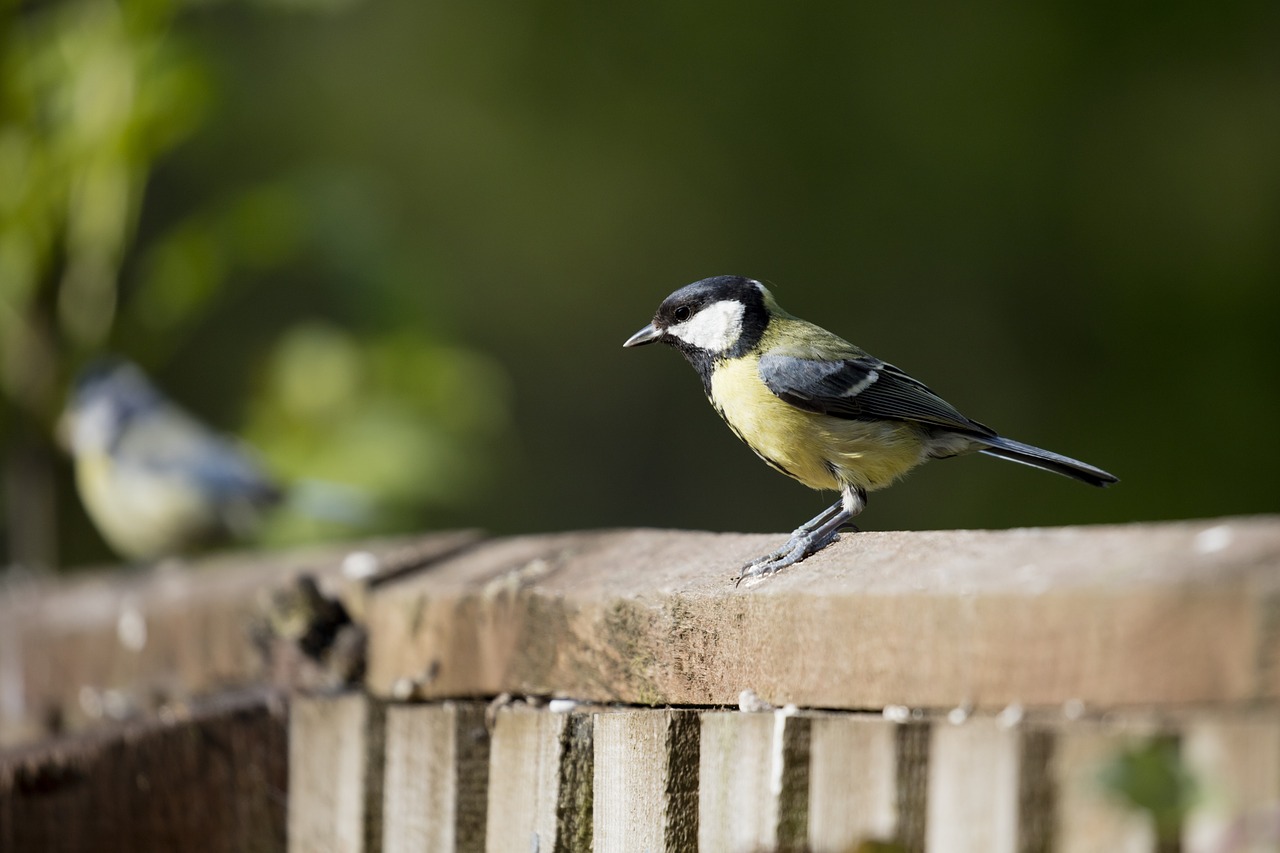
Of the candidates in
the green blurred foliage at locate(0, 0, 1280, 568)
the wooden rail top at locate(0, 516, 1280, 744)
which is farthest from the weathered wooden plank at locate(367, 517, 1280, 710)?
the green blurred foliage at locate(0, 0, 1280, 568)

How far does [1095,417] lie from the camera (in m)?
5.32

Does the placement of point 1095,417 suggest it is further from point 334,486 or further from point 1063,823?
point 1063,823

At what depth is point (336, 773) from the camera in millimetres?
1508

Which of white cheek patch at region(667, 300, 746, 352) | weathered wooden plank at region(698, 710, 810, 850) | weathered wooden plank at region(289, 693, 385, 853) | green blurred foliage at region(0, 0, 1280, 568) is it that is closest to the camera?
weathered wooden plank at region(698, 710, 810, 850)

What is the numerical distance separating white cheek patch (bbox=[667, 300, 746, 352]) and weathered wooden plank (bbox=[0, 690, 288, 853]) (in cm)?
86

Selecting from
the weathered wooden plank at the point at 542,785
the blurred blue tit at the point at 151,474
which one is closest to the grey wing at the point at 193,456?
the blurred blue tit at the point at 151,474

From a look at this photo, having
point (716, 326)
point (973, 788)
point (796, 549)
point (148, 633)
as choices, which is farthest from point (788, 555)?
point (148, 633)

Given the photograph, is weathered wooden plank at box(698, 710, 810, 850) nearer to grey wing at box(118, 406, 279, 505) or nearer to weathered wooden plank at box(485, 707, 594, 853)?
weathered wooden plank at box(485, 707, 594, 853)

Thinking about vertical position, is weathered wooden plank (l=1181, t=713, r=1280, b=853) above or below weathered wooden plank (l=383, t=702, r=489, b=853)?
above

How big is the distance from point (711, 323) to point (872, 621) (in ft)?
3.87

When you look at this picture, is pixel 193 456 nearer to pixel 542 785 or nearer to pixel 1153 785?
pixel 542 785

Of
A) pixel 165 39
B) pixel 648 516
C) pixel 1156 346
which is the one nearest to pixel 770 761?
pixel 165 39

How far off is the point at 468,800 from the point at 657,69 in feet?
15.3

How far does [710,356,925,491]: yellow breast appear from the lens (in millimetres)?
1988
